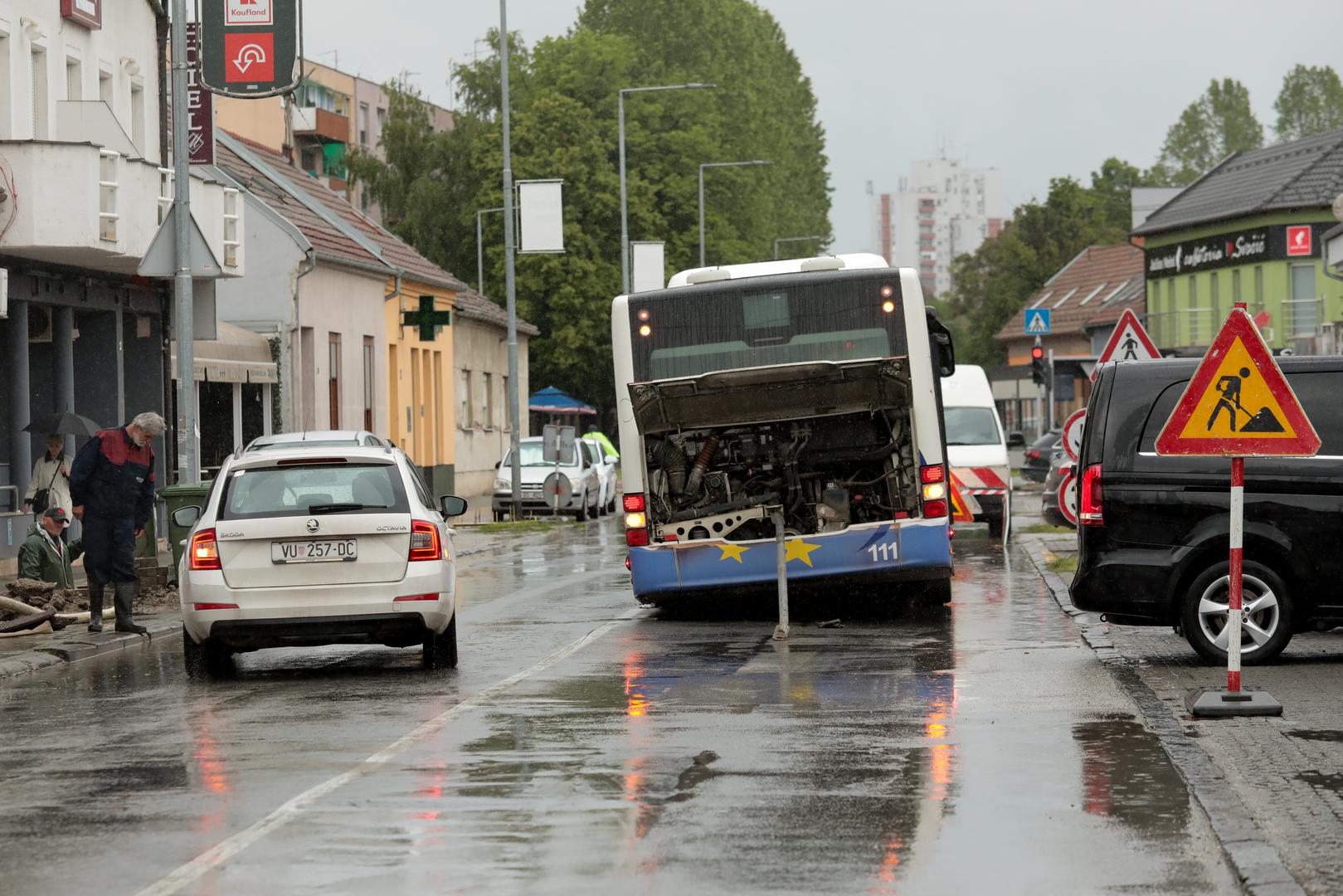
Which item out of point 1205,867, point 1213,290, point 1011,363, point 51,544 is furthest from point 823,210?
point 1205,867

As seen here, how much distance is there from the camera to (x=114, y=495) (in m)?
17.5

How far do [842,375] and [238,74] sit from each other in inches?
407

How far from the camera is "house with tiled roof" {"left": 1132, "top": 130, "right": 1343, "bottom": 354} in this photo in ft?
219

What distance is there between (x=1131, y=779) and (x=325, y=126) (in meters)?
97.2

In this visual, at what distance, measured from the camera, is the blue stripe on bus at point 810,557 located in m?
17.9

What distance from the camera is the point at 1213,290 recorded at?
73500mm

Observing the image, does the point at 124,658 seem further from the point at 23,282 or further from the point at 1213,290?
the point at 1213,290

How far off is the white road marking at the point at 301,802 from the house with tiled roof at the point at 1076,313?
7086cm

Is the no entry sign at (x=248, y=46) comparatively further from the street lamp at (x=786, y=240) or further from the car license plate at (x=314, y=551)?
the street lamp at (x=786, y=240)

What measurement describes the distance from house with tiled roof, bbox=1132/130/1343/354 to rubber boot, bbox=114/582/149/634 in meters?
45.1

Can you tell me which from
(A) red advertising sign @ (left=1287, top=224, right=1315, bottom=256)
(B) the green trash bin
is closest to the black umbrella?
(B) the green trash bin

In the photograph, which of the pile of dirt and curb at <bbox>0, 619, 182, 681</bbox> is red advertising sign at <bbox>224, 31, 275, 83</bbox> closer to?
the pile of dirt

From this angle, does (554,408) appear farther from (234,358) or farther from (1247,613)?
(1247,613)

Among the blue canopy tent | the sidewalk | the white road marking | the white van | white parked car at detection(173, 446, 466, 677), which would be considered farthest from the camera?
the blue canopy tent
